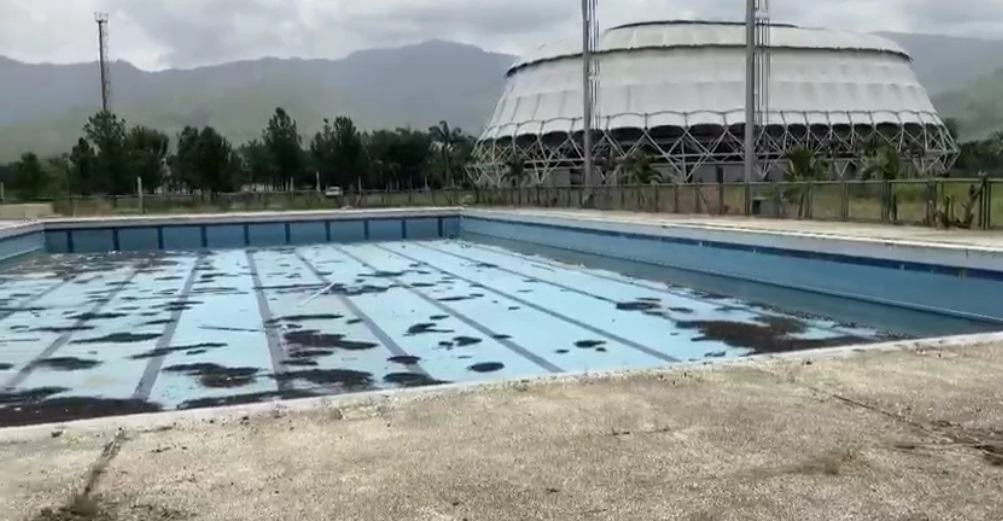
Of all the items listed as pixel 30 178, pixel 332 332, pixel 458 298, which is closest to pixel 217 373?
pixel 332 332

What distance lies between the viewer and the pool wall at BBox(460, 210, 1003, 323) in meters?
8.23

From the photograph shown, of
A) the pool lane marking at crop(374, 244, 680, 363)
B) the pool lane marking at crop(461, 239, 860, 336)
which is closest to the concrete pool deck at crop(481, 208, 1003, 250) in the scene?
the pool lane marking at crop(461, 239, 860, 336)

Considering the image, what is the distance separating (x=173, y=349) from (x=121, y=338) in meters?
0.89

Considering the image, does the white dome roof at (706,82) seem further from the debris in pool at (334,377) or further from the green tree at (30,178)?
the debris in pool at (334,377)

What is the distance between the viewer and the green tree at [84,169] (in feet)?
116

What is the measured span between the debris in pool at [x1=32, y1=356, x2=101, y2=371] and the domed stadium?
32036 millimetres

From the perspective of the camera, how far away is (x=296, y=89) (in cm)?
11919

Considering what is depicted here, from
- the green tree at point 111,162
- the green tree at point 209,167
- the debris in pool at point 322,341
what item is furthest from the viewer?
the green tree at point 209,167

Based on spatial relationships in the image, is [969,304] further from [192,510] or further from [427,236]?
[427,236]

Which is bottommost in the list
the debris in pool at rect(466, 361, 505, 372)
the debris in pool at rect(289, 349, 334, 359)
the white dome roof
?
the debris in pool at rect(466, 361, 505, 372)

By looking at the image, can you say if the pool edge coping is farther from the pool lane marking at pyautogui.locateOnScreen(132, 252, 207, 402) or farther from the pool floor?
the pool lane marking at pyautogui.locateOnScreen(132, 252, 207, 402)

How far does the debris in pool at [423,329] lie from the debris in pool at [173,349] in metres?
1.55

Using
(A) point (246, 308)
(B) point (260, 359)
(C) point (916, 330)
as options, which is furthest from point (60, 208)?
(C) point (916, 330)

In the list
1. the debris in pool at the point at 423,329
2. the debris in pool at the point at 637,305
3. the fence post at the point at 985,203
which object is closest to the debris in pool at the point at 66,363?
the debris in pool at the point at 423,329
